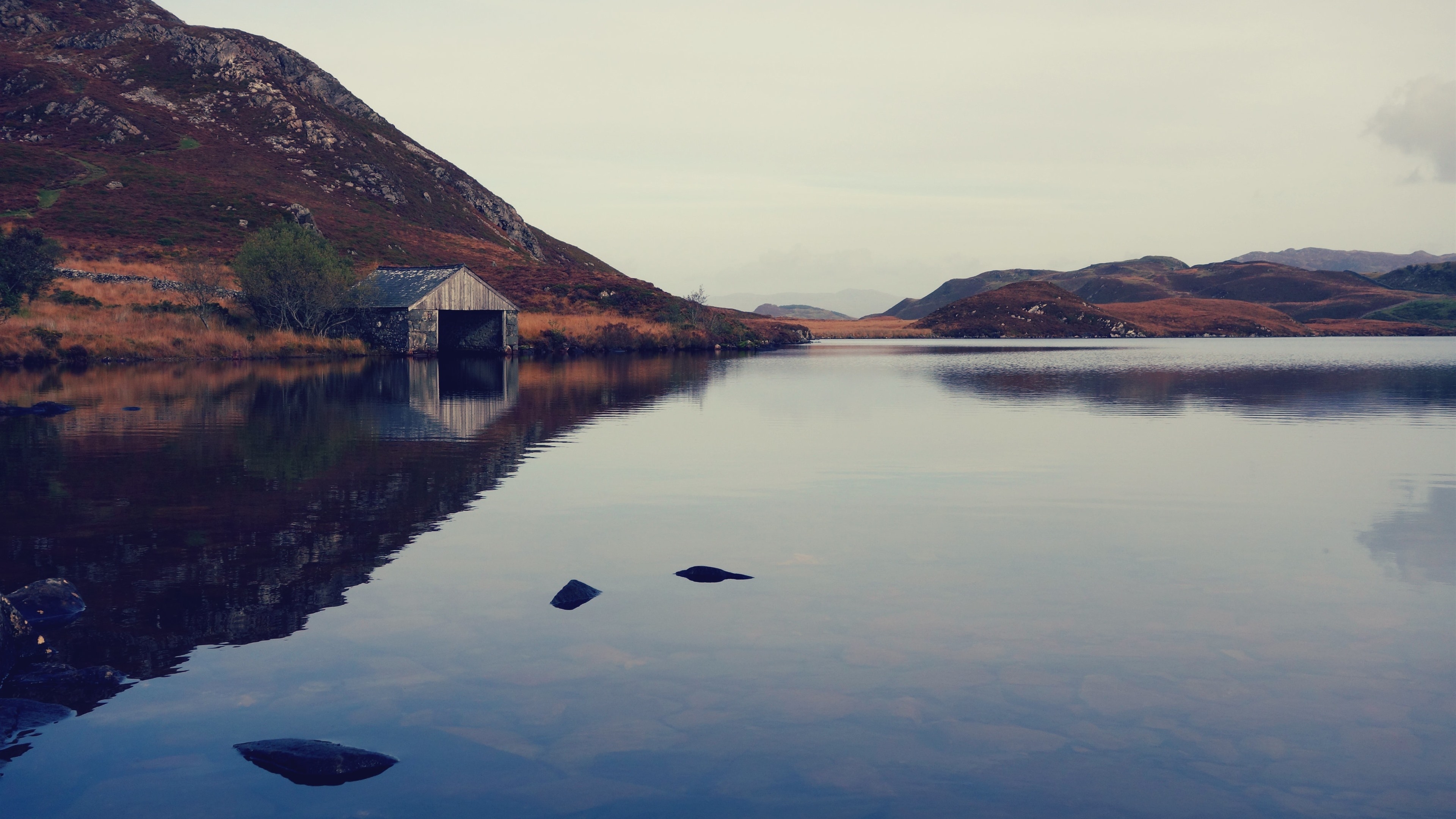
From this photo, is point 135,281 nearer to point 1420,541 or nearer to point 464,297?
point 464,297

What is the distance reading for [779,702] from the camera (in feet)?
29.6

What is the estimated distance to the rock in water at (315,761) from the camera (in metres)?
7.54

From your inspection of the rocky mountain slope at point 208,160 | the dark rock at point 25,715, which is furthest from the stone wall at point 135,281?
the dark rock at point 25,715

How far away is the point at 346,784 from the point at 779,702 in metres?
3.91

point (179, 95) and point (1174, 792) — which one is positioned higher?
point (179, 95)

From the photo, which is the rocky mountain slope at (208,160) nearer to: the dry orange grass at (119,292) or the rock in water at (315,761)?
the dry orange grass at (119,292)

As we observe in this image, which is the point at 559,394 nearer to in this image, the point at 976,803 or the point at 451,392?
the point at 451,392

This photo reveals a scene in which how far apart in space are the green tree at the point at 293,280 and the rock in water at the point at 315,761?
69.2 m

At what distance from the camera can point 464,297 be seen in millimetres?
79625

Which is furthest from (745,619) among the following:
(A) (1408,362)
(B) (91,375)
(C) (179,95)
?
(C) (179,95)

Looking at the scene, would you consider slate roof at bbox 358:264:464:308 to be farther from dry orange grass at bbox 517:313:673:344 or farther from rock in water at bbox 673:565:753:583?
rock in water at bbox 673:565:753:583

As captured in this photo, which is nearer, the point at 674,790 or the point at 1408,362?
the point at 674,790

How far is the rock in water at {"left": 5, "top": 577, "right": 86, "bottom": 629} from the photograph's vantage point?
35.9 ft

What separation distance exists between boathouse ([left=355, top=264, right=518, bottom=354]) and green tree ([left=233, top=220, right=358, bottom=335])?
2612mm
